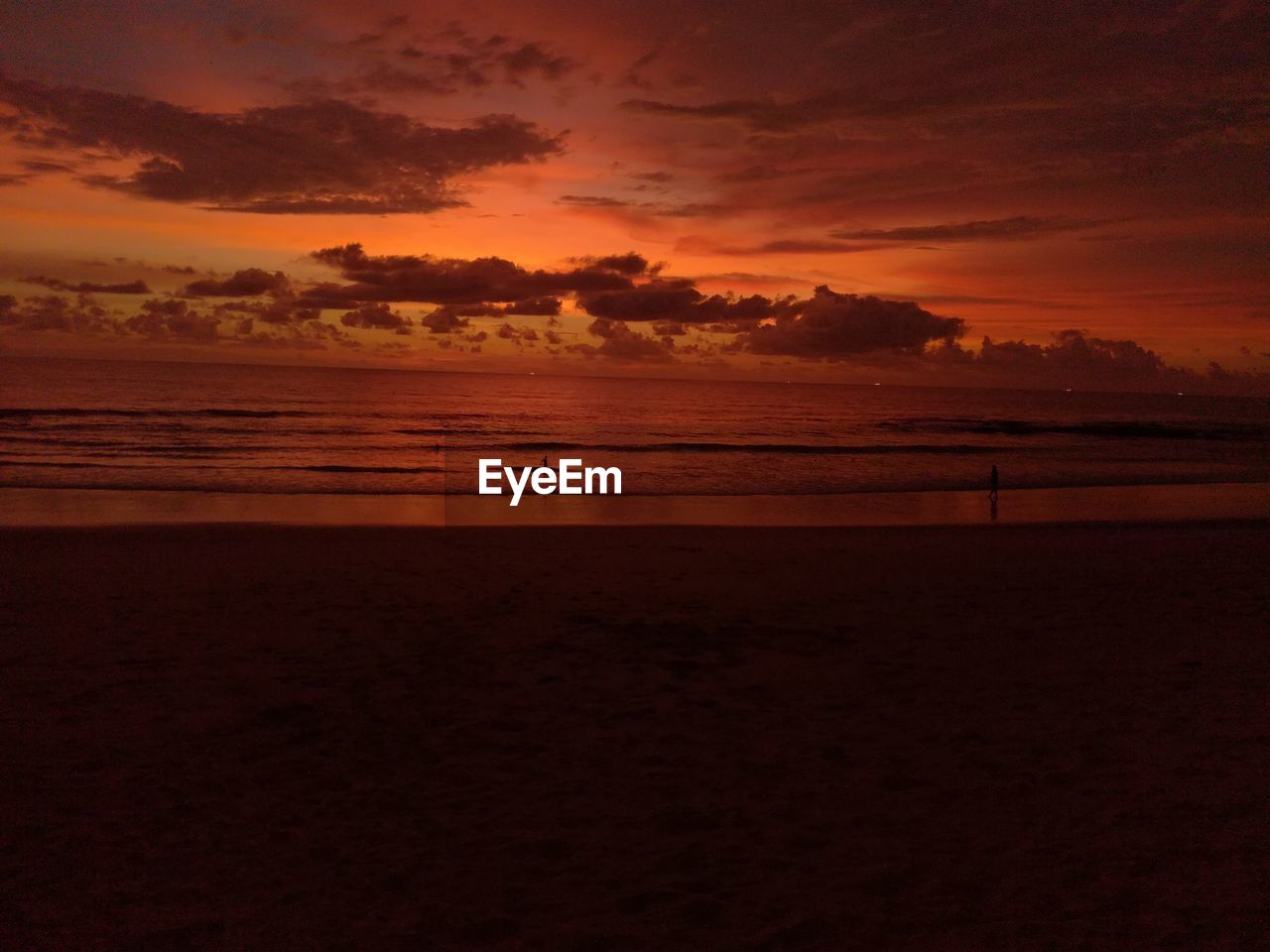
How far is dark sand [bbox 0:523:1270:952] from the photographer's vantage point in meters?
4.67

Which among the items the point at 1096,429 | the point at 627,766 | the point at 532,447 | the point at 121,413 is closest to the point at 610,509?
the point at 627,766

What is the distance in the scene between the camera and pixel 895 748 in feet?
22.4

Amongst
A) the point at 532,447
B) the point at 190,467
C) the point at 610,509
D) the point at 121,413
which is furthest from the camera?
the point at 121,413

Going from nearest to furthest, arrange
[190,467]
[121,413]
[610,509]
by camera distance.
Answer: [610,509] < [190,467] < [121,413]

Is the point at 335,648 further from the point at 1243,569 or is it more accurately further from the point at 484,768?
the point at 1243,569

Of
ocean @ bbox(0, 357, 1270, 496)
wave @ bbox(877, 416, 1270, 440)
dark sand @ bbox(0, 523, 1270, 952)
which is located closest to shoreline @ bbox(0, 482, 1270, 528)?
ocean @ bbox(0, 357, 1270, 496)

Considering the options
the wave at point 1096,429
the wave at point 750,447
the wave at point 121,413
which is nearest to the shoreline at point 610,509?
the wave at point 750,447

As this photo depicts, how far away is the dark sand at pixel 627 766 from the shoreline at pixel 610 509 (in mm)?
8093

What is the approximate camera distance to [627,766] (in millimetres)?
6508

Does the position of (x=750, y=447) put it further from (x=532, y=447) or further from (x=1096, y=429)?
(x=1096, y=429)

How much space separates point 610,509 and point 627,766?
55.7 ft

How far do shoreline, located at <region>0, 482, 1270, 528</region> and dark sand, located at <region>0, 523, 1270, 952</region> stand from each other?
8.09 metres

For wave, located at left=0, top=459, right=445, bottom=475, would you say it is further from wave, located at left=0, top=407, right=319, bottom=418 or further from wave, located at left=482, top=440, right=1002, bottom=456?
wave, located at left=0, top=407, right=319, bottom=418

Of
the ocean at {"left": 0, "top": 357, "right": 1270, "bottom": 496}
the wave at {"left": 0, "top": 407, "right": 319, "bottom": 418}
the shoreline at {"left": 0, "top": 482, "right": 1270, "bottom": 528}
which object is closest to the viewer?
the shoreline at {"left": 0, "top": 482, "right": 1270, "bottom": 528}
